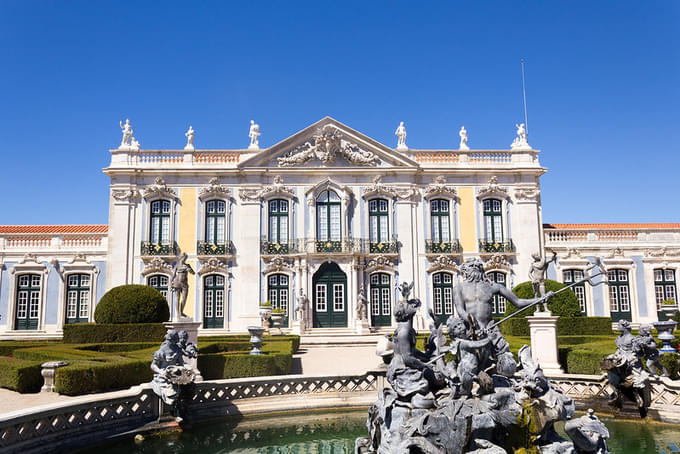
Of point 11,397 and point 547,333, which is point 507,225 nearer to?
point 547,333

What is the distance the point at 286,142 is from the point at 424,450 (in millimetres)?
20409

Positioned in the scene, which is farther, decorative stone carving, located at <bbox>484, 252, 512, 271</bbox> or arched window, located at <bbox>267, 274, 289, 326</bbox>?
decorative stone carving, located at <bbox>484, 252, 512, 271</bbox>

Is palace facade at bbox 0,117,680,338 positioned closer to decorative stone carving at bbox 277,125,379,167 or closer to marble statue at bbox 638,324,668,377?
decorative stone carving at bbox 277,125,379,167

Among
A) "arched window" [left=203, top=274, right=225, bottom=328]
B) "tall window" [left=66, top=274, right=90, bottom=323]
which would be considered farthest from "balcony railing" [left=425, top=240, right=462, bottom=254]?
"tall window" [left=66, top=274, right=90, bottom=323]

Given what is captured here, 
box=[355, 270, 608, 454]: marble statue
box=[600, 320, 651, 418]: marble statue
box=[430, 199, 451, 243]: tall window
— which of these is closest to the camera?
box=[355, 270, 608, 454]: marble statue

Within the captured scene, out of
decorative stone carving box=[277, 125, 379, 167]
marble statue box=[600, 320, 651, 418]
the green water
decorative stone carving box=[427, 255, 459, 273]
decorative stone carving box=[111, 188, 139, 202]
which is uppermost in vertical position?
decorative stone carving box=[277, 125, 379, 167]

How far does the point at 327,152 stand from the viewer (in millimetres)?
24344

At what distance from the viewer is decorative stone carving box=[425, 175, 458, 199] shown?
80.7 ft

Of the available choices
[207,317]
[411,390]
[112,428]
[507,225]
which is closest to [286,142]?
[207,317]

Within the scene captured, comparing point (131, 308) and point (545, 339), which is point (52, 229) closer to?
point (131, 308)

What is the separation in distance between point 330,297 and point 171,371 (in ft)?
51.8

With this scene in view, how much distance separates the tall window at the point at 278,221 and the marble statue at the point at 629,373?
17469 mm

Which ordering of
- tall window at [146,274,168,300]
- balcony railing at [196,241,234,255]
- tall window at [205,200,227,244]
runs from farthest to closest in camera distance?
1. tall window at [205,200,227,244]
2. balcony railing at [196,241,234,255]
3. tall window at [146,274,168,300]

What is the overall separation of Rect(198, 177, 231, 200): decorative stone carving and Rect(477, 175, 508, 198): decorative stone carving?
11.9 metres
